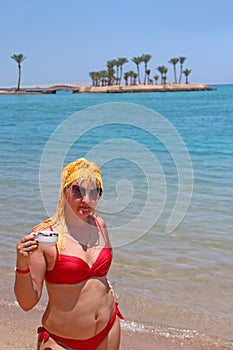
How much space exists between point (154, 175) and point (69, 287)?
916 centimetres

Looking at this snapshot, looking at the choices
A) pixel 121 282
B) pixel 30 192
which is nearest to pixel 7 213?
pixel 30 192

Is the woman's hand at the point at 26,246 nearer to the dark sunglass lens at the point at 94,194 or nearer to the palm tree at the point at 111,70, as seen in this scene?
the dark sunglass lens at the point at 94,194

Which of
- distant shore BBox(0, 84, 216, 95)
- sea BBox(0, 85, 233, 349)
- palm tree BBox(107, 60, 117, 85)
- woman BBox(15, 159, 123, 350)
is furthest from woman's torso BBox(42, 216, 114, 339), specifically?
palm tree BBox(107, 60, 117, 85)

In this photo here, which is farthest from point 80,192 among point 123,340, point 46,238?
point 123,340

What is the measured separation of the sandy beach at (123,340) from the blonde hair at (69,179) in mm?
1868

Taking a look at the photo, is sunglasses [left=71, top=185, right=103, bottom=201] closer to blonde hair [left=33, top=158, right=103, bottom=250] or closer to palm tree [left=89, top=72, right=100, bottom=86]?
blonde hair [left=33, top=158, right=103, bottom=250]

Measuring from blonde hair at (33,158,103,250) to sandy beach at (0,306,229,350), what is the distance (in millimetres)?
1868

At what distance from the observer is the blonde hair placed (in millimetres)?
2561

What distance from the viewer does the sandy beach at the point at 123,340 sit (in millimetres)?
4117

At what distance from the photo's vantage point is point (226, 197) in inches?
366

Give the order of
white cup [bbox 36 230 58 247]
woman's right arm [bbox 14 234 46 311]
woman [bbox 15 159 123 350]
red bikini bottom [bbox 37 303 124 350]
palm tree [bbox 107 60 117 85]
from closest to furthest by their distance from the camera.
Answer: white cup [bbox 36 230 58 247] < woman's right arm [bbox 14 234 46 311] < woman [bbox 15 159 123 350] < red bikini bottom [bbox 37 303 124 350] < palm tree [bbox 107 60 117 85]

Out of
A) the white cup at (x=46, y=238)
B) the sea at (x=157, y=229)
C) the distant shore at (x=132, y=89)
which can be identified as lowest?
the distant shore at (x=132, y=89)

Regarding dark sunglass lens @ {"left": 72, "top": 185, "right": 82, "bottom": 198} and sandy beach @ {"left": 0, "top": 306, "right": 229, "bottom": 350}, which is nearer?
dark sunglass lens @ {"left": 72, "top": 185, "right": 82, "bottom": 198}

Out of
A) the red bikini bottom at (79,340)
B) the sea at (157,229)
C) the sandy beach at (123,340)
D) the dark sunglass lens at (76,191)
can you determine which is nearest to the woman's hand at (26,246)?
the dark sunglass lens at (76,191)
